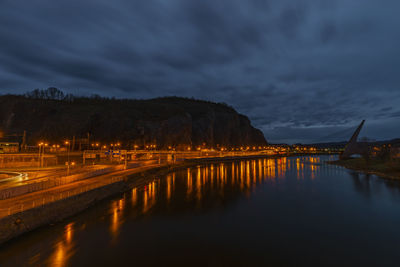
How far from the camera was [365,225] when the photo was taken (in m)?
19.6

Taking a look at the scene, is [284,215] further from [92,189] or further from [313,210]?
[92,189]

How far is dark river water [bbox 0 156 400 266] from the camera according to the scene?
42.7 ft

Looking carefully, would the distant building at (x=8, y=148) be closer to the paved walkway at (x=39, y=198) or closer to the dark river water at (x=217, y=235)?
the paved walkway at (x=39, y=198)

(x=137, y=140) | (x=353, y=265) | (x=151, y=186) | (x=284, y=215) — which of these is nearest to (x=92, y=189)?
(x=151, y=186)

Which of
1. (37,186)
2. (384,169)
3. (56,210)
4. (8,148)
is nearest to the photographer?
(56,210)

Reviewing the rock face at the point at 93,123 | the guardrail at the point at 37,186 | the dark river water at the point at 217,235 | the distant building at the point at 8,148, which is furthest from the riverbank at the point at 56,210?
the rock face at the point at 93,123

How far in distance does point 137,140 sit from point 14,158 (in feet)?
177

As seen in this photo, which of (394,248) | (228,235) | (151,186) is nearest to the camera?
(394,248)

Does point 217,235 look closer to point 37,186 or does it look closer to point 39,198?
point 39,198

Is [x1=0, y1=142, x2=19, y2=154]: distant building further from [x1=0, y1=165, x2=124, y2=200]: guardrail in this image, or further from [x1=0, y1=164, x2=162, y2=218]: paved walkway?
[x1=0, y1=164, x2=162, y2=218]: paved walkway

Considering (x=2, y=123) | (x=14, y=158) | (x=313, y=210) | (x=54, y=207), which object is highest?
(x=2, y=123)

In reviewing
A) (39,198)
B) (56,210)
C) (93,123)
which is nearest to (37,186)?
(39,198)

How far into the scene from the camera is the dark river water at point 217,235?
513 inches

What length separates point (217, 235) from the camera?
55.3 feet
